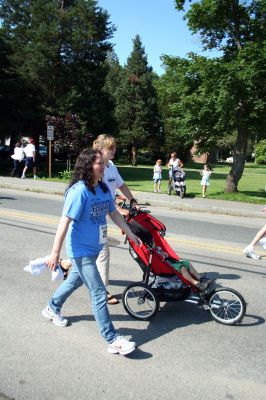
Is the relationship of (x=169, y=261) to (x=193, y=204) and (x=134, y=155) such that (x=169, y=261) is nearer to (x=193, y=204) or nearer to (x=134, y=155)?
(x=193, y=204)

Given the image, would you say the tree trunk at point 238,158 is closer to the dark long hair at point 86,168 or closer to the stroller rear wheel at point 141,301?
the stroller rear wheel at point 141,301

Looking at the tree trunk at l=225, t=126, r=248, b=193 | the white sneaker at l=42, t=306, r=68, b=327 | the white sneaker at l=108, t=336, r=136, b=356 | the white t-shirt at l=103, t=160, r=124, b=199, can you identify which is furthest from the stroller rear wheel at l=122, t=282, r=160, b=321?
the tree trunk at l=225, t=126, r=248, b=193

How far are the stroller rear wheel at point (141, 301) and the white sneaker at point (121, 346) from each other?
2.73 ft

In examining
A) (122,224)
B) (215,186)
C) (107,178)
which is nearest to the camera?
(122,224)

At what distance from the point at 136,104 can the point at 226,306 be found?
47.0 m

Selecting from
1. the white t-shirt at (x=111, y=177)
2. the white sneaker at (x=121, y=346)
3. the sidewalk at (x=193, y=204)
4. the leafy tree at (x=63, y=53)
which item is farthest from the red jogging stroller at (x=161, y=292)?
the leafy tree at (x=63, y=53)

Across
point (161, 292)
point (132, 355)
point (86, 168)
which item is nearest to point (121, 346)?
point (132, 355)

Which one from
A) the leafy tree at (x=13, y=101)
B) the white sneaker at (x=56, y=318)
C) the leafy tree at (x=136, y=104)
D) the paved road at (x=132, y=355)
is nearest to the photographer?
the paved road at (x=132, y=355)

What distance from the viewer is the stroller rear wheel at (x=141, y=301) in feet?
16.2

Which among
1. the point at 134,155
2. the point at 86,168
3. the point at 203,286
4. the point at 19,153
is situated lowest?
the point at 203,286

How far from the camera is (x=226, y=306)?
16.0 ft

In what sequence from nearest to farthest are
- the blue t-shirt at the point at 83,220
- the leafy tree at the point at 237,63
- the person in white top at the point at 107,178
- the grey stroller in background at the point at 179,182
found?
the blue t-shirt at the point at 83,220 < the person in white top at the point at 107,178 < the leafy tree at the point at 237,63 < the grey stroller in background at the point at 179,182

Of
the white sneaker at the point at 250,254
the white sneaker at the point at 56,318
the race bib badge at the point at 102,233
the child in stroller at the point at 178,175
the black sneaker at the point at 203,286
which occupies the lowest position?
the white sneaker at the point at 56,318

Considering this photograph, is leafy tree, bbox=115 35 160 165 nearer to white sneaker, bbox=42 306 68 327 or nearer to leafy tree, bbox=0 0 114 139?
leafy tree, bbox=0 0 114 139
